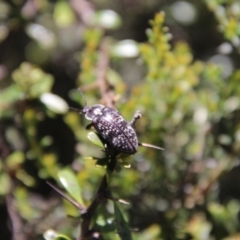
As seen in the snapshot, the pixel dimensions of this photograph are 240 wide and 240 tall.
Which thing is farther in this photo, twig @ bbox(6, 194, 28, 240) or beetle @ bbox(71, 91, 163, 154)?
twig @ bbox(6, 194, 28, 240)

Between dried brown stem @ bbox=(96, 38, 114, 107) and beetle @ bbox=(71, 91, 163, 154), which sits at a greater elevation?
beetle @ bbox=(71, 91, 163, 154)

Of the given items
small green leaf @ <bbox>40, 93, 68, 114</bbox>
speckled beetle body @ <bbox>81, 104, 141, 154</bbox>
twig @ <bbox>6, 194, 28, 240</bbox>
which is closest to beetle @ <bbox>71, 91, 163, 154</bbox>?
speckled beetle body @ <bbox>81, 104, 141, 154</bbox>

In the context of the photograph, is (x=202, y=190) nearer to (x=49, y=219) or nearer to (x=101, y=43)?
(x=49, y=219)

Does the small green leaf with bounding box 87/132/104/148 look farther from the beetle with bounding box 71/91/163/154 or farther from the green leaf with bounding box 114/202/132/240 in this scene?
the green leaf with bounding box 114/202/132/240

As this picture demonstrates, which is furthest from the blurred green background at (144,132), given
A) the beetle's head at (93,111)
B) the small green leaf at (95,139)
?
the small green leaf at (95,139)

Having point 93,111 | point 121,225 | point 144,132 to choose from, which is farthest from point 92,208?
point 144,132

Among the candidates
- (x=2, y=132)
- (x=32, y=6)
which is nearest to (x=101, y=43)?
(x=32, y=6)

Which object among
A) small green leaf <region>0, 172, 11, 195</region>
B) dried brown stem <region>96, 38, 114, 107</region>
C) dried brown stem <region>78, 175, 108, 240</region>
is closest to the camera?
dried brown stem <region>78, 175, 108, 240</region>

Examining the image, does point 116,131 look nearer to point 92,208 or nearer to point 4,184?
point 92,208
